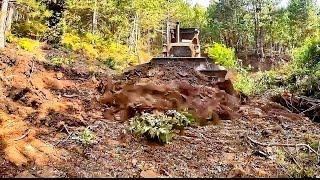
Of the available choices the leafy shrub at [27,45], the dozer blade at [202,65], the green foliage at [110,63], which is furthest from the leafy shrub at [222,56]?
the leafy shrub at [27,45]

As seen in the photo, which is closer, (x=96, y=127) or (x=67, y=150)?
(x=67, y=150)

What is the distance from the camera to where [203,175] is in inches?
219

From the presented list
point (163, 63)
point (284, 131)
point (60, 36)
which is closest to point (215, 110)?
point (284, 131)

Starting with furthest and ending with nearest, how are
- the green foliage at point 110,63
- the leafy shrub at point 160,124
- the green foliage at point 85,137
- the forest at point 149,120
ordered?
the green foliage at point 110,63
the leafy shrub at point 160,124
the green foliage at point 85,137
the forest at point 149,120

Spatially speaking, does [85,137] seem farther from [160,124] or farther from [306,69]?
[306,69]

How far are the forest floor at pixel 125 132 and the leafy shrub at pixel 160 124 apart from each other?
0.17 m

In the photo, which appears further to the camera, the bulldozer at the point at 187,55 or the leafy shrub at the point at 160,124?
the bulldozer at the point at 187,55

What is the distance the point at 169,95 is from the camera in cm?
950

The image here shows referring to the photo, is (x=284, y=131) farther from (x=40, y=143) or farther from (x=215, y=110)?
(x=40, y=143)

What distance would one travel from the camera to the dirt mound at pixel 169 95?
9.01 meters

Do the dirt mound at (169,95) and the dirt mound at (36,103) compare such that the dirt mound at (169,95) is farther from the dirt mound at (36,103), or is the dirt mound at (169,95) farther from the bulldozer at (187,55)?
the bulldozer at (187,55)

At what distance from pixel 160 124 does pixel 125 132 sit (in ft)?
2.30

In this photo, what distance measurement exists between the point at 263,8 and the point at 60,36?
25163 mm

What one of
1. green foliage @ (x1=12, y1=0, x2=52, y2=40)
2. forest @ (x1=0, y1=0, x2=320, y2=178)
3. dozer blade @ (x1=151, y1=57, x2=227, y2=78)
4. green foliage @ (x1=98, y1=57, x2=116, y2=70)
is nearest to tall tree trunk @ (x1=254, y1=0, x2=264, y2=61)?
forest @ (x1=0, y1=0, x2=320, y2=178)
